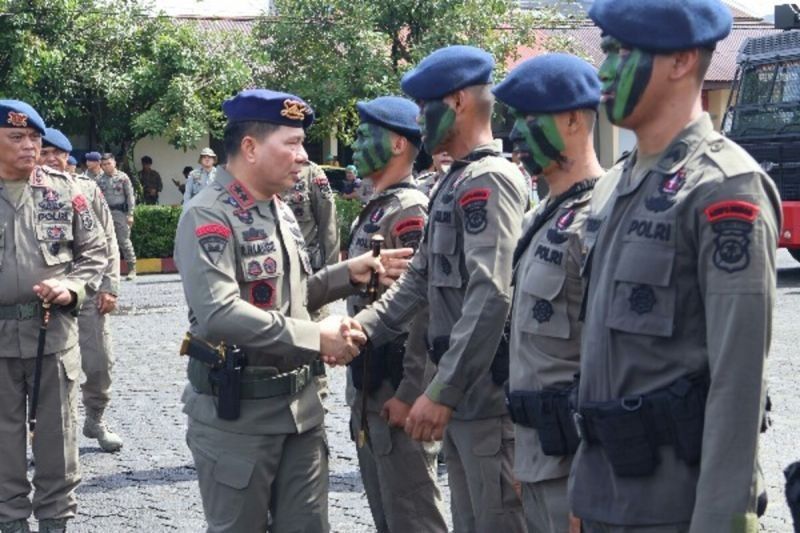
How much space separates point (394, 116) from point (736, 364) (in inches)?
117

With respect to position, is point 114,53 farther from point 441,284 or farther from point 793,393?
point 441,284

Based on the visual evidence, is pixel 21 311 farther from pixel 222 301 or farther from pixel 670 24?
pixel 670 24

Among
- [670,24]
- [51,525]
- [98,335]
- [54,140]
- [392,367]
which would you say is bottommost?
[51,525]

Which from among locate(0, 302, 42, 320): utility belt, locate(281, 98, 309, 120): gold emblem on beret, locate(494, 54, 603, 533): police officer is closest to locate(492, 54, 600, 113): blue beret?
locate(494, 54, 603, 533): police officer

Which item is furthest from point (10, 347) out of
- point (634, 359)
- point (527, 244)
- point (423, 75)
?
point (634, 359)

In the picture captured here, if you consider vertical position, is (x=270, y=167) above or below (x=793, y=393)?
above

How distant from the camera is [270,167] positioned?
4641 mm

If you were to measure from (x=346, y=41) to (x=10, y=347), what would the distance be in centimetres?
2007

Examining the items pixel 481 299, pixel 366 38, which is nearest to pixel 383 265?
pixel 481 299

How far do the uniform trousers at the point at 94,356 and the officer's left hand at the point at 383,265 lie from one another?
375cm

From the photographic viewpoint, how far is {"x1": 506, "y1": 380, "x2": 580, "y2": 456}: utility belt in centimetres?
370

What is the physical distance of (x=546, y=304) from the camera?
12.6ft

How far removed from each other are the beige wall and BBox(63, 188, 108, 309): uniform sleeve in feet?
88.6

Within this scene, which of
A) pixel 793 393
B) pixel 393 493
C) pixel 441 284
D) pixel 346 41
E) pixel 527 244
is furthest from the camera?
pixel 346 41
